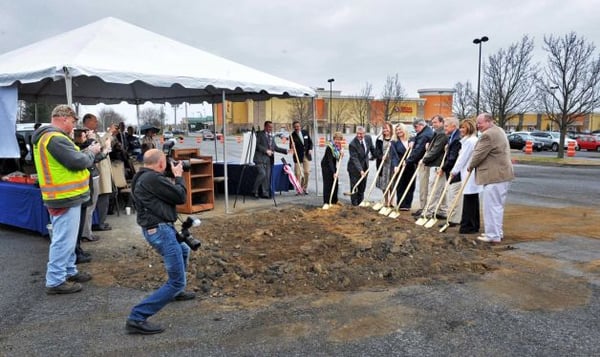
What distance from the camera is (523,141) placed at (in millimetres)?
37094

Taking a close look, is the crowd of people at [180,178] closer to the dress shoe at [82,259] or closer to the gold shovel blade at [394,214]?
the dress shoe at [82,259]

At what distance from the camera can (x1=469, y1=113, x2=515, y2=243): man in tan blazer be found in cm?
657

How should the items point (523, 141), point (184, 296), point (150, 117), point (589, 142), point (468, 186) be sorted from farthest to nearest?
point (150, 117), point (523, 141), point (589, 142), point (468, 186), point (184, 296)

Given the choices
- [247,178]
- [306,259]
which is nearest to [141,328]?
[306,259]

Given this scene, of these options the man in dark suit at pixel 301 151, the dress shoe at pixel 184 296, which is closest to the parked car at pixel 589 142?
the man in dark suit at pixel 301 151

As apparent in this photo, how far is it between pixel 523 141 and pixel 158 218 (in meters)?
38.4

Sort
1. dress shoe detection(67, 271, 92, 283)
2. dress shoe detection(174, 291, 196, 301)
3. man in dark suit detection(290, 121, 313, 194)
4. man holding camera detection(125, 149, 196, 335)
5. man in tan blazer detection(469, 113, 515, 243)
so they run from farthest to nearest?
man in dark suit detection(290, 121, 313, 194) → man in tan blazer detection(469, 113, 515, 243) → dress shoe detection(67, 271, 92, 283) → dress shoe detection(174, 291, 196, 301) → man holding camera detection(125, 149, 196, 335)

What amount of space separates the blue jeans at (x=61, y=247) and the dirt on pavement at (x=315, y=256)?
1.55 ft

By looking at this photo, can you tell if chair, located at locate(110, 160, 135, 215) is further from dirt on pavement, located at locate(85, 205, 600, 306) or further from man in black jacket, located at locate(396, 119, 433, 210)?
man in black jacket, located at locate(396, 119, 433, 210)

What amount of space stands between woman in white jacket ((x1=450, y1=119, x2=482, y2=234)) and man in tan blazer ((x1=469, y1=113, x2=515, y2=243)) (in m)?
0.38

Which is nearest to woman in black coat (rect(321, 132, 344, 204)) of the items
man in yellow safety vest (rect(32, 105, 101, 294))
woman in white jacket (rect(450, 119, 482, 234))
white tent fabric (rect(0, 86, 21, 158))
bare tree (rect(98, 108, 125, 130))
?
woman in white jacket (rect(450, 119, 482, 234))

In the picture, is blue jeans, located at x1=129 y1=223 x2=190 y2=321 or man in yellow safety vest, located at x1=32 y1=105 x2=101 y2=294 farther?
man in yellow safety vest, located at x1=32 y1=105 x2=101 y2=294

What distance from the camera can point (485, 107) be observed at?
3472cm

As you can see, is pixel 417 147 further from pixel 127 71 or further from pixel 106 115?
pixel 106 115
